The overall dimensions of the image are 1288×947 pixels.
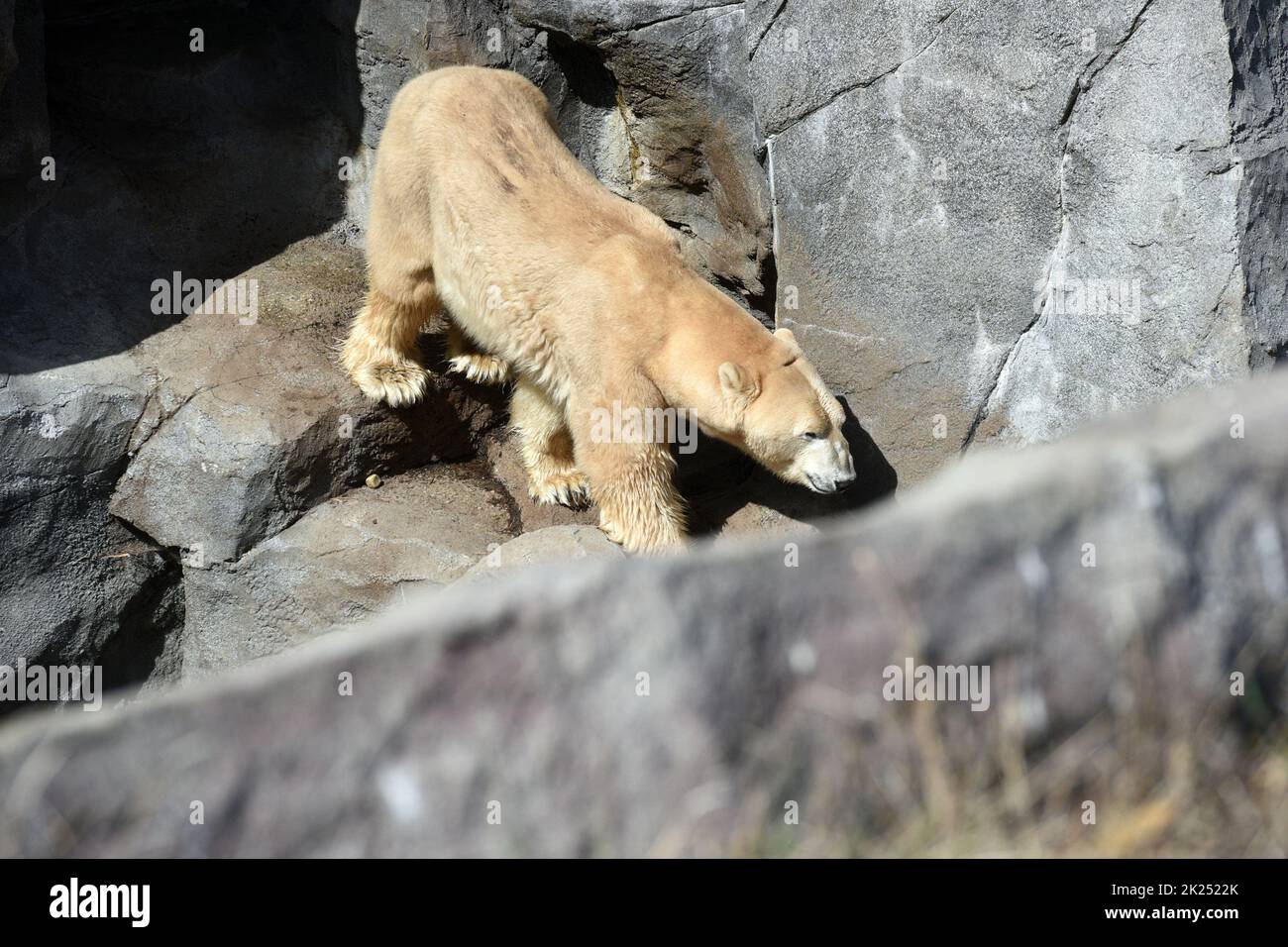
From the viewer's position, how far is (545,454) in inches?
291

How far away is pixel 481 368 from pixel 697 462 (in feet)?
4.81

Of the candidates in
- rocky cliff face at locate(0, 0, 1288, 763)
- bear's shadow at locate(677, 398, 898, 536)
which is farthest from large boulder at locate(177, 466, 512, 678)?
bear's shadow at locate(677, 398, 898, 536)

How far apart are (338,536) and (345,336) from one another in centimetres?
146

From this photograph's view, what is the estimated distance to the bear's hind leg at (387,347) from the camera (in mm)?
7230

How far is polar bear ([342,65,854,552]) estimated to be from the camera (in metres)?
6.16

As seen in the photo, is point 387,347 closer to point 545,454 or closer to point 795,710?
point 545,454

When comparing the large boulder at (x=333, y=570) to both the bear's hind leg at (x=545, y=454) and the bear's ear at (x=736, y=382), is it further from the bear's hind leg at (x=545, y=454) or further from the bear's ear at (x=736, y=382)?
the bear's ear at (x=736, y=382)

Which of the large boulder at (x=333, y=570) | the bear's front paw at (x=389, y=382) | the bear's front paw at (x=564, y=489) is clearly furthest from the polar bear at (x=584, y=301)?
the large boulder at (x=333, y=570)

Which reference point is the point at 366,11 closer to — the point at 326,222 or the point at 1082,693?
the point at 326,222

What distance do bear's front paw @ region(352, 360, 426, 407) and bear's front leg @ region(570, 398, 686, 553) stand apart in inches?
53.5

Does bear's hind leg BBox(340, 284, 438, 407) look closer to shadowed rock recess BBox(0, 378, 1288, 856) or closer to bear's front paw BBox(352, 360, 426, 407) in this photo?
bear's front paw BBox(352, 360, 426, 407)
